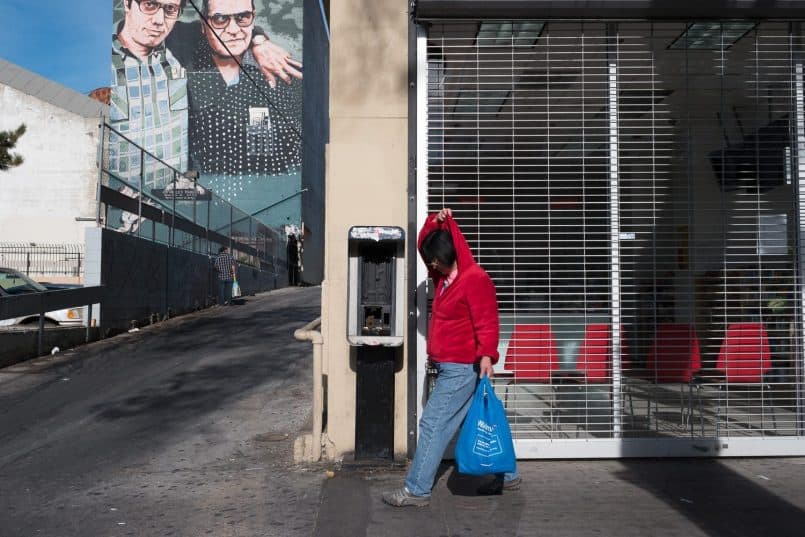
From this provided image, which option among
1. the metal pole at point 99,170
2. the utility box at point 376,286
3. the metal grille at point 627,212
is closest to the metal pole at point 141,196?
the metal pole at point 99,170

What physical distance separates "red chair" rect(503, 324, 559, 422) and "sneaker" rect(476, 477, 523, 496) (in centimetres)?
94

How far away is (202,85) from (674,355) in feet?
116

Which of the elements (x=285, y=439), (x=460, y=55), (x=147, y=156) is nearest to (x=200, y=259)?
(x=147, y=156)

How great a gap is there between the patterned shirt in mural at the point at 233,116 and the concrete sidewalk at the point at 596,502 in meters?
34.0

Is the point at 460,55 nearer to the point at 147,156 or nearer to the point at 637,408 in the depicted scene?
the point at 637,408

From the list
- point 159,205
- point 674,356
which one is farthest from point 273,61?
point 674,356

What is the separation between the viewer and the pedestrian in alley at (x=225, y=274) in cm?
2002

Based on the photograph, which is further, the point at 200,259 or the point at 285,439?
the point at 200,259

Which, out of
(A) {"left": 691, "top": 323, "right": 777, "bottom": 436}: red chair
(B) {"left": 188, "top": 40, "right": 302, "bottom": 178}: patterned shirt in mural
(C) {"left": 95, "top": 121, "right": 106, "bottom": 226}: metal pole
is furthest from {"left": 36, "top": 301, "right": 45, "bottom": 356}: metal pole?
(B) {"left": 188, "top": 40, "right": 302, "bottom": 178}: patterned shirt in mural

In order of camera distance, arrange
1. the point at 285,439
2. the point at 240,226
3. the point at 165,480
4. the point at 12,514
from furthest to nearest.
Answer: the point at 240,226
the point at 285,439
the point at 165,480
the point at 12,514

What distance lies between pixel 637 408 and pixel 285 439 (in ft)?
9.87

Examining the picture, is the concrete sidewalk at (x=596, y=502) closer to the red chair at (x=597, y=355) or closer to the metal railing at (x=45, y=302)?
the red chair at (x=597, y=355)

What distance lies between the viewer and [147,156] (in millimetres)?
15430

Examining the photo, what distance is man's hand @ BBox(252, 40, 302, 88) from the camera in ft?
122
